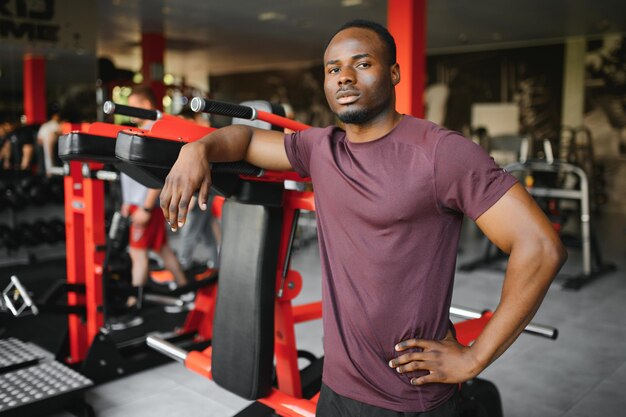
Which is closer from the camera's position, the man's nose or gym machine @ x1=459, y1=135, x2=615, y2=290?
the man's nose

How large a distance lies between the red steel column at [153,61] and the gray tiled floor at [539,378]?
23.8ft

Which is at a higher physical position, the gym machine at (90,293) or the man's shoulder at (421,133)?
the man's shoulder at (421,133)

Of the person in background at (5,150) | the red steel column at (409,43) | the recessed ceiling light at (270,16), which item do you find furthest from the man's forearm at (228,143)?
the recessed ceiling light at (270,16)

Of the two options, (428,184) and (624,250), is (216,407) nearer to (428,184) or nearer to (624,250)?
(428,184)

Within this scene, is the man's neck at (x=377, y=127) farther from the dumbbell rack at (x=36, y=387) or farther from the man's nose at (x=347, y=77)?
the dumbbell rack at (x=36, y=387)

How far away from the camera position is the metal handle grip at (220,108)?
52.6 inches

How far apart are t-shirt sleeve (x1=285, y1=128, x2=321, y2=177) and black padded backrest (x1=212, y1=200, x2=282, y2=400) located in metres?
0.42

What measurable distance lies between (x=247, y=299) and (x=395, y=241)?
2.72ft

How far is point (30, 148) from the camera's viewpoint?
237 inches

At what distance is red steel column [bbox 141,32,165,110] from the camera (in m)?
10.5

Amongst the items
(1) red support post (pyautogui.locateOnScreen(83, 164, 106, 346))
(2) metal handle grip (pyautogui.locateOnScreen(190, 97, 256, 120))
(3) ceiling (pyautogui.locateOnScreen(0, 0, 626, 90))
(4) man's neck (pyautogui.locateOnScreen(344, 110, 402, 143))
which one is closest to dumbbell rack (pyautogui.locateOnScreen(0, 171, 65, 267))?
(3) ceiling (pyautogui.locateOnScreen(0, 0, 626, 90))

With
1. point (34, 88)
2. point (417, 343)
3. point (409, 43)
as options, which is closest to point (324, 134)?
point (417, 343)

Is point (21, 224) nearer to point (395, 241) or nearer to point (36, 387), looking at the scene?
point (36, 387)

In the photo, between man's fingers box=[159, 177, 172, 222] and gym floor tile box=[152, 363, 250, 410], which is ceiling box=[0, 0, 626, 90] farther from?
man's fingers box=[159, 177, 172, 222]
